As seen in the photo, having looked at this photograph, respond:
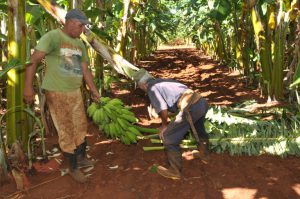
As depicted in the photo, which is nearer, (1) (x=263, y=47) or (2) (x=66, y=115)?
(2) (x=66, y=115)

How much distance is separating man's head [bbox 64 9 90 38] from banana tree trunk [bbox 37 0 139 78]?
30 cm

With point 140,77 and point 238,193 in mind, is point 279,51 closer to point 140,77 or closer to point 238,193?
point 140,77

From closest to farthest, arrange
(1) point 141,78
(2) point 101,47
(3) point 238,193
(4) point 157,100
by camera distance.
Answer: (3) point 238,193, (4) point 157,100, (1) point 141,78, (2) point 101,47

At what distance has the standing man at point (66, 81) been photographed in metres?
3.52

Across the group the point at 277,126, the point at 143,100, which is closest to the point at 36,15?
the point at 277,126

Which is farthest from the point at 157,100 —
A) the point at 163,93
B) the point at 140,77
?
the point at 140,77

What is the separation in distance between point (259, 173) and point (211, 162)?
1.93ft

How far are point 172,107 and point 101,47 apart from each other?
109 cm

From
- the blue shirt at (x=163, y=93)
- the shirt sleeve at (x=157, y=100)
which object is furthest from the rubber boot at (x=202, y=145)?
the shirt sleeve at (x=157, y=100)

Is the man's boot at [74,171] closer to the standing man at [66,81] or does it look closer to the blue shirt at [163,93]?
the standing man at [66,81]

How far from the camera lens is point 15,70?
3857 millimetres

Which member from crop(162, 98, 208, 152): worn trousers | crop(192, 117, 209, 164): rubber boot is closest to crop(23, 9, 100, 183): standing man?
crop(162, 98, 208, 152): worn trousers

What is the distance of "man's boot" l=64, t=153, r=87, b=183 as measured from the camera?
372 cm

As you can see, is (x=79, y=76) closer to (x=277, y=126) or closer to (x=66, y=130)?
(x=66, y=130)
